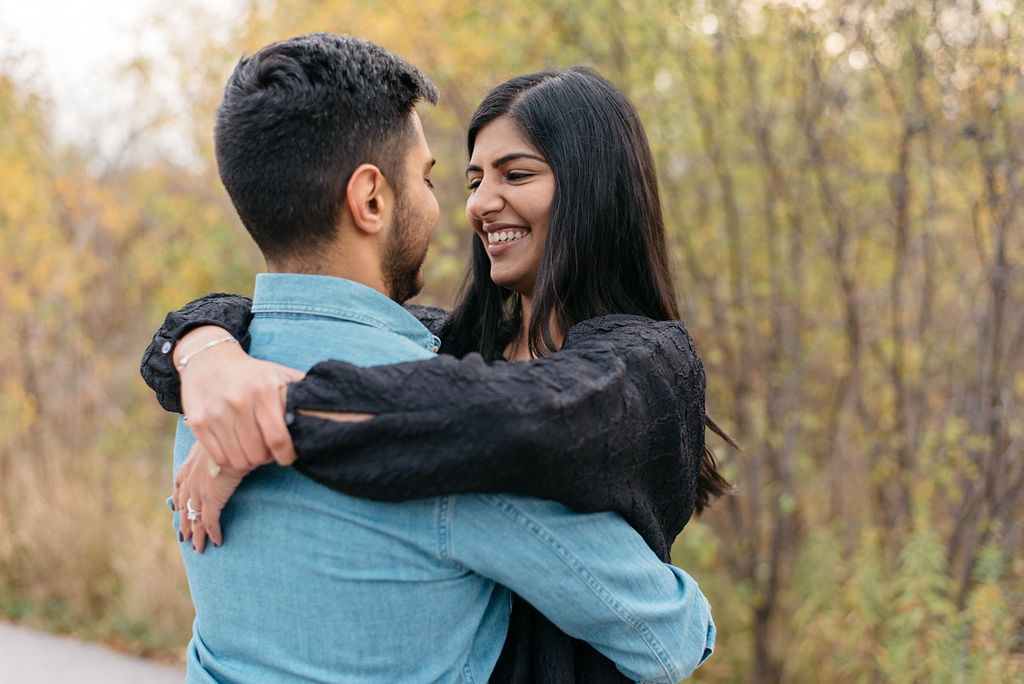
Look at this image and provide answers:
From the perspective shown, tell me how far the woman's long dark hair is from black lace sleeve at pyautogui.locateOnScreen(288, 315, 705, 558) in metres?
0.61

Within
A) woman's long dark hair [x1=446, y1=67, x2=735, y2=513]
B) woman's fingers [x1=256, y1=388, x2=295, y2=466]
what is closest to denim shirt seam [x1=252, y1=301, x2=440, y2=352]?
woman's fingers [x1=256, y1=388, x2=295, y2=466]

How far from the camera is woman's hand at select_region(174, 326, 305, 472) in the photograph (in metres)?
1.27

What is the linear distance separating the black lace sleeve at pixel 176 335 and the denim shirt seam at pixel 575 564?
0.55 meters

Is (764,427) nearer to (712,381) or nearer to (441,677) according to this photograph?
(712,381)

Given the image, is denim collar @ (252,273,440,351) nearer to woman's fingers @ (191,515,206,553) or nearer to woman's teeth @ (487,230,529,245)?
woman's fingers @ (191,515,206,553)

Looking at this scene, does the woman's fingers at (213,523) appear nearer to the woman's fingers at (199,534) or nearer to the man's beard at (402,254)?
the woman's fingers at (199,534)

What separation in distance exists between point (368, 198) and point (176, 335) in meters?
0.45

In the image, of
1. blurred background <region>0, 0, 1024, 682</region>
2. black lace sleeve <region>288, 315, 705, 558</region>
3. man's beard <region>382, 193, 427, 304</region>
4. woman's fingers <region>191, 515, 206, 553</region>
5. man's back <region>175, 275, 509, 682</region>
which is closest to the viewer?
black lace sleeve <region>288, 315, 705, 558</region>

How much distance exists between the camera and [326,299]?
148 centimetres

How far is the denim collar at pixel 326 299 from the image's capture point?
1.48 m

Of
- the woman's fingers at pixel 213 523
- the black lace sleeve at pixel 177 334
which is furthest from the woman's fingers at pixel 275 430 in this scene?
the black lace sleeve at pixel 177 334

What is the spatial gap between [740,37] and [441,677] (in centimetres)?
387

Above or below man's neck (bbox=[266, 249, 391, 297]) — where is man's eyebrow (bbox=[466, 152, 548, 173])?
above

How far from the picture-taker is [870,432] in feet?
15.5
